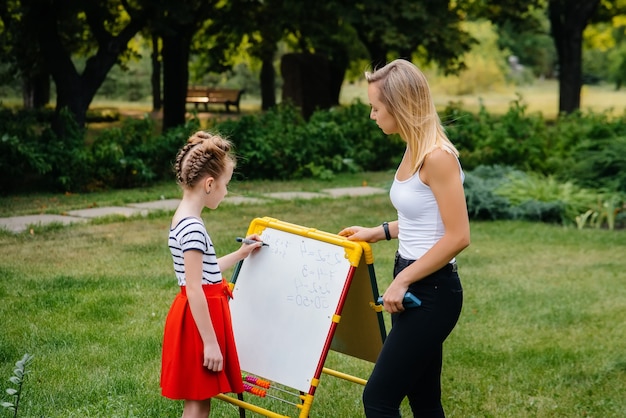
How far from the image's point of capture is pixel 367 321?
4473 mm

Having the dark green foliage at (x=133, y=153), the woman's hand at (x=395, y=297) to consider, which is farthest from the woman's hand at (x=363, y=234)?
the dark green foliage at (x=133, y=153)

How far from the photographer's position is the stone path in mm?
10344

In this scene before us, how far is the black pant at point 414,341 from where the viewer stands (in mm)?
3432

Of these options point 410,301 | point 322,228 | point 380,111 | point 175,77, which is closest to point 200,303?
point 410,301

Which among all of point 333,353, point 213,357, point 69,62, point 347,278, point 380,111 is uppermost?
point 69,62

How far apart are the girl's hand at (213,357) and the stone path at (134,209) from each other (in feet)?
21.9

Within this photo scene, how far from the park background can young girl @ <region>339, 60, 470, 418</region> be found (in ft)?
2.34

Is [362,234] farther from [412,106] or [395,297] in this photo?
[412,106]

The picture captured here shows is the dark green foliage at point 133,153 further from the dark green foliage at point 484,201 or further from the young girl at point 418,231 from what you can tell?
the young girl at point 418,231

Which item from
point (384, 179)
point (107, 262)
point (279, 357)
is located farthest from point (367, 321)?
point (384, 179)

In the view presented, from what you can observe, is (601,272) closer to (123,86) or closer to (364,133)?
(364,133)

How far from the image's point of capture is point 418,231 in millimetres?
3477

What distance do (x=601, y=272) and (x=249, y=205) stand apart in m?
5.05

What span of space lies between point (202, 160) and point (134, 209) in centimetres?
796
